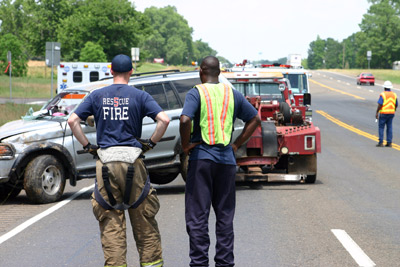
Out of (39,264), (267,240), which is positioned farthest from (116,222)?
(267,240)

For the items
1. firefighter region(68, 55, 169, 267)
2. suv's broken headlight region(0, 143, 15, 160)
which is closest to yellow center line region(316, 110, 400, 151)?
suv's broken headlight region(0, 143, 15, 160)

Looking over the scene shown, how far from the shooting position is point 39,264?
256 inches

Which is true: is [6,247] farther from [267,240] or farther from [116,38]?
[116,38]

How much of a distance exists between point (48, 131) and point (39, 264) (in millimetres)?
4167

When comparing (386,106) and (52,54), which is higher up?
(52,54)

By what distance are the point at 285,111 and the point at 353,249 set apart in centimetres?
679

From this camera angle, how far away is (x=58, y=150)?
10344 mm

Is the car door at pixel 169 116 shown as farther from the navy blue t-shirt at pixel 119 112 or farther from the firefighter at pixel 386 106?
the firefighter at pixel 386 106

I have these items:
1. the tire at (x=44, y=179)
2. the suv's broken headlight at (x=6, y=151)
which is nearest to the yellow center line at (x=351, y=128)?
the tire at (x=44, y=179)

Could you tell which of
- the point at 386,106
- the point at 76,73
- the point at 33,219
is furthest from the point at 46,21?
the point at 33,219

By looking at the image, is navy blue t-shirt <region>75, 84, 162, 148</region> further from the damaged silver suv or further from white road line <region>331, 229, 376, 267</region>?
the damaged silver suv

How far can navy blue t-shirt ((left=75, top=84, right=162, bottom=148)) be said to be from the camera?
17.7 ft

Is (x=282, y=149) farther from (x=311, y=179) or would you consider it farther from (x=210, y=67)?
(x=210, y=67)

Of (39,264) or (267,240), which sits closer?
(39,264)
